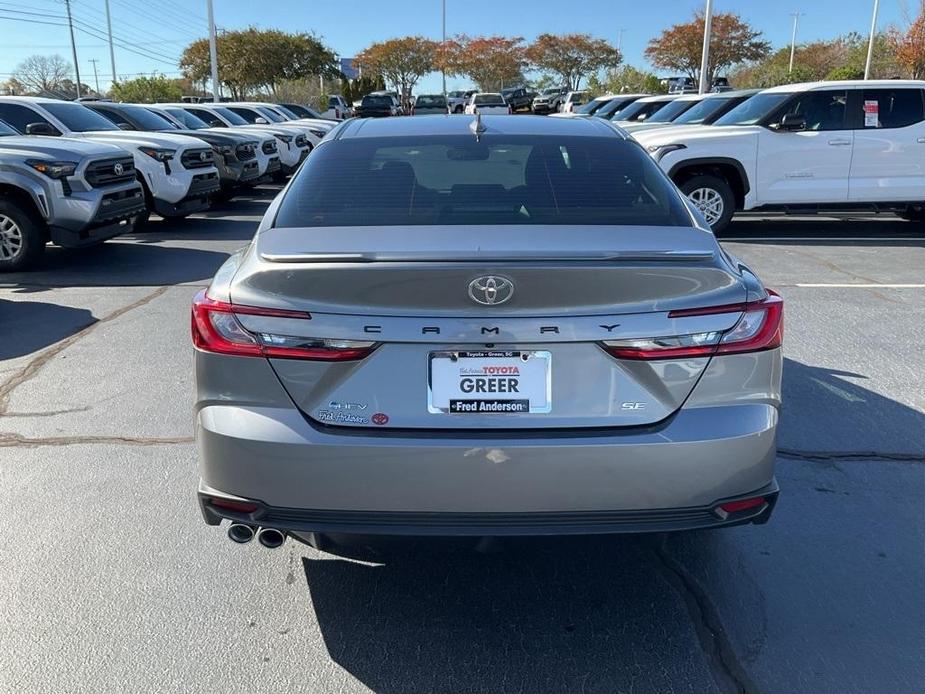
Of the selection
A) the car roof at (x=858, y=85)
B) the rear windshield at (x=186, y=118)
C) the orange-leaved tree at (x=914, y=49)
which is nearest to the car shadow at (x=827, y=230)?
the car roof at (x=858, y=85)

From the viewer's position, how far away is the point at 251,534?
9.30 ft

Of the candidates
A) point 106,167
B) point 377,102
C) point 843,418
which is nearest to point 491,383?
point 843,418

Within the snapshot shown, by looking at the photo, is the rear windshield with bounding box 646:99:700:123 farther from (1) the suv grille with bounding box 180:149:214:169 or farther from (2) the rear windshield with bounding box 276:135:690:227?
(2) the rear windshield with bounding box 276:135:690:227

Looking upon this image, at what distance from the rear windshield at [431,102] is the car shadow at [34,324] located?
37088 mm

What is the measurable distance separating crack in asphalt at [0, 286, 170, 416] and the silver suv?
170 centimetres

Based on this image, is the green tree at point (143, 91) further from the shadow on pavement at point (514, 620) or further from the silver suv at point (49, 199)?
the shadow on pavement at point (514, 620)

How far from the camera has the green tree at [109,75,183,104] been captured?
4700 cm

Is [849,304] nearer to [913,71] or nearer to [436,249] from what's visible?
[436,249]

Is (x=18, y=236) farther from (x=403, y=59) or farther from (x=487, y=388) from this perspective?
(x=403, y=59)

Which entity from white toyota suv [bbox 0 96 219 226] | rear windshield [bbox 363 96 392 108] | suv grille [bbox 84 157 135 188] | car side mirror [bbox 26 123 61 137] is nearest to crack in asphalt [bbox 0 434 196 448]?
suv grille [bbox 84 157 135 188]

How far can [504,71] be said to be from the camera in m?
72.7

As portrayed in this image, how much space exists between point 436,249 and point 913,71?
1480 inches

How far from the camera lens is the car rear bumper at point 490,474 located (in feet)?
8.37

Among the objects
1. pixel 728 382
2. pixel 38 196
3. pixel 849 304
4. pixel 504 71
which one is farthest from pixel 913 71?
pixel 504 71
